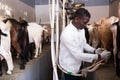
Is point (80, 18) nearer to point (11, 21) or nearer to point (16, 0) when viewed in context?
point (11, 21)

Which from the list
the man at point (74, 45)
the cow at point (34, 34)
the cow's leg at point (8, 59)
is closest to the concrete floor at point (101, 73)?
the cow's leg at point (8, 59)

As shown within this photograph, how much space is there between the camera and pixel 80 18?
194 cm

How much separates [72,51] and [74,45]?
0.06 metres

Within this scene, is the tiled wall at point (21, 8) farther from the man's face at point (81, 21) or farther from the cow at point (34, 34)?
the man's face at point (81, 21)

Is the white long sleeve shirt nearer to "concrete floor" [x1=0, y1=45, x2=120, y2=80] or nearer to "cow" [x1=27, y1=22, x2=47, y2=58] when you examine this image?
"concrete floor" [x1=0, y1=45, x2=120, y2=80]

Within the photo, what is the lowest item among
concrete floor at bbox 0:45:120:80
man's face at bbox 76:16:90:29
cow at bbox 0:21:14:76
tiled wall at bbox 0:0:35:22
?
concrete floor at bbox 0:45:120:80

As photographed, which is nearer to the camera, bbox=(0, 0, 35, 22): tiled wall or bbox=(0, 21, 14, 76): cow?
bbox=(0, 21, 14, 76): cow

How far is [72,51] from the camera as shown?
1.96 m

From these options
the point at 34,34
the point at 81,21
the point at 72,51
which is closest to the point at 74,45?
the point at 72,51

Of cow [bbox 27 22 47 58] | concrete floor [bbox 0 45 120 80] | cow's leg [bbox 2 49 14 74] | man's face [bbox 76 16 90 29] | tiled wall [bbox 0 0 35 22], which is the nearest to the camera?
man's face [bbox 76 16 90 29]

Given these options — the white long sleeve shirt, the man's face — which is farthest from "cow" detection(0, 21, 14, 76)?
the man's face

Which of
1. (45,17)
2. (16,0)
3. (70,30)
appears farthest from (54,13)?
(45,17)

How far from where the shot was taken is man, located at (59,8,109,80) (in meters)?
1.95

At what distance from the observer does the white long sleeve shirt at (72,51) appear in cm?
195
